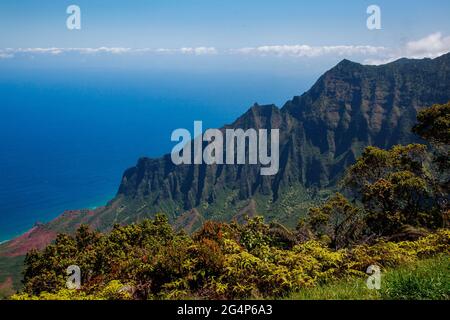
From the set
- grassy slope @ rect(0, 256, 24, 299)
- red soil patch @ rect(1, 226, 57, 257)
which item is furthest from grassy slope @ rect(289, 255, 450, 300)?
red soil patch @ rect(1, 226, 57, 257)

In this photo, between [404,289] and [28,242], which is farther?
[28,242]

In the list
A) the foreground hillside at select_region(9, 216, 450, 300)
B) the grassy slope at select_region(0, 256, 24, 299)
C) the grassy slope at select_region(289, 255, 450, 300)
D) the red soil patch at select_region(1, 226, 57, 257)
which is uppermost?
the grassy slope at select_region(289, 255, 450, 300)

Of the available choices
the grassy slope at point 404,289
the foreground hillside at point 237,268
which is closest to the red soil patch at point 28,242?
the foreground hillside at point 237,268

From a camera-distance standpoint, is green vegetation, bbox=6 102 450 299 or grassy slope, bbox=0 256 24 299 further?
grassy slope, bbox=0 256 24 299

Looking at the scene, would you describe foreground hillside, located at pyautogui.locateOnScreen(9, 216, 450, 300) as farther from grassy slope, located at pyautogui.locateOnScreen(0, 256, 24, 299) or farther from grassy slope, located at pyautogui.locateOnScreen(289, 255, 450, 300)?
grassy slope, located at pyautogui.locateOnScreen(0, 256, 24, 299)

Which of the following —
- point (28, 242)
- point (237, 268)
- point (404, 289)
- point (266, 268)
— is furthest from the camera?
point (28, 242)

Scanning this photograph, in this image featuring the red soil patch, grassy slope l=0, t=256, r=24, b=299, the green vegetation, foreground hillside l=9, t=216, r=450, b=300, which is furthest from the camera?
the red soil patch

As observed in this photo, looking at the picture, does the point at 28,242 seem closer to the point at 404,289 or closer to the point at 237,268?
the point at 237,268

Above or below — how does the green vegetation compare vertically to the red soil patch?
above

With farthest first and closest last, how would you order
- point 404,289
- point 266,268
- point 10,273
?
point 10,273, point 266,268, point 404,289

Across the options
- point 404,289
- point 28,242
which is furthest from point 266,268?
point 28,242

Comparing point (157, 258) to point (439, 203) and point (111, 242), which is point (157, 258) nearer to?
point (111, 242)
